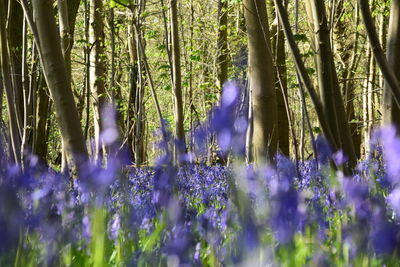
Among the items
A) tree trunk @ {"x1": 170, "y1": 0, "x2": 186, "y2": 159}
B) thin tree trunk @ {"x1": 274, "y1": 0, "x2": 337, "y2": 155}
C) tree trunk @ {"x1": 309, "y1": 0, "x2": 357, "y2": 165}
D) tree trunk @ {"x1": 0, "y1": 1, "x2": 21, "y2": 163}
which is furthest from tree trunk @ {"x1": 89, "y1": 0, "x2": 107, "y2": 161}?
thin tree trunk @ {"x1": 274, "y1": 0, "x2": 337, "y2": 155}

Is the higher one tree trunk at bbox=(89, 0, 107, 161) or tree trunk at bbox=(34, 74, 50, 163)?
tree trunk at bbox=(89, 0, 107, 161)

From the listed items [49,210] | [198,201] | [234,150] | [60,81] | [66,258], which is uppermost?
[60,81]

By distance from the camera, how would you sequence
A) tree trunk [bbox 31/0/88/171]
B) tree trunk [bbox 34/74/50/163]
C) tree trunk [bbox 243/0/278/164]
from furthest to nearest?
tree trunk [bbox 34/74/50/163] → tree trunk [bbox 243/0/278/164] → tree trunk [bbox 31/0/88/171]

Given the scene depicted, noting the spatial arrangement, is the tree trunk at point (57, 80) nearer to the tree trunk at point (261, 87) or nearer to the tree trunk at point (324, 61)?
the tree trunk at point (324, 61)

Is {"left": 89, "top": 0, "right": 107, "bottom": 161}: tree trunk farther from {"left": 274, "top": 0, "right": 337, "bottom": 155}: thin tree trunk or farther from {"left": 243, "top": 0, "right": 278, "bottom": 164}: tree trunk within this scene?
{"left": 274, "top": 0, "right": 337, "bottom": 155}: thin tree trunk

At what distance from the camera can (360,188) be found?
63.5 inches

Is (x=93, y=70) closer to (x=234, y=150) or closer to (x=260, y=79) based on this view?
(x=260, y=79)

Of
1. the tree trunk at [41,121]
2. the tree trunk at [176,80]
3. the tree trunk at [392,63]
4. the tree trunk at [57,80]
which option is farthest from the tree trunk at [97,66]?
the tree trunk at [392,63]

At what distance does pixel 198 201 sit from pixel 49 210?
111 inches

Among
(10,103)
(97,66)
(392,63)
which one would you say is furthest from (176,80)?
(392,63)

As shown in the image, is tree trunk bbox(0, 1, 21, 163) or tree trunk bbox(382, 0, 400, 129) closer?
tree trunk bbox(382, 0, 400, 129)

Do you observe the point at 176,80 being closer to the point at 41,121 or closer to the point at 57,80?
the point at 57,80

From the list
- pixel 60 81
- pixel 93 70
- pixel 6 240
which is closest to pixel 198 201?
pixel 60 81

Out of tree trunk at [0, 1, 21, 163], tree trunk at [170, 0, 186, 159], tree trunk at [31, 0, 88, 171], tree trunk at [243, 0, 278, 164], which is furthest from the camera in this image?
tree trunk at [170, 0, 186, 159]
